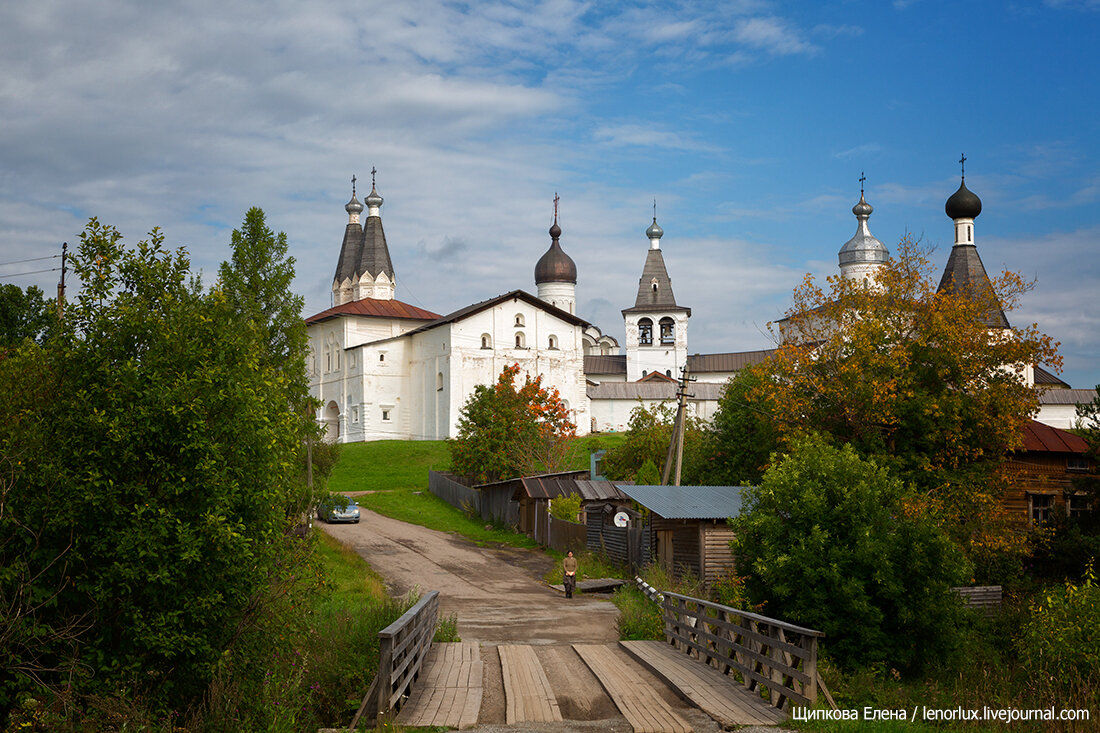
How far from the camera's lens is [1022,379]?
27.0 meters

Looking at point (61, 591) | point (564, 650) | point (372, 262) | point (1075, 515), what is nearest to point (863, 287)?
point (1075, 515)

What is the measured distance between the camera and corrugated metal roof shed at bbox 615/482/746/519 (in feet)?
74.0

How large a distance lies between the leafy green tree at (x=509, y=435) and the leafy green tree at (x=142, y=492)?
31136 mm

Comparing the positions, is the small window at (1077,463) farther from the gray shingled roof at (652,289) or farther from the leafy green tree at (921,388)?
the gray shingled roof at (652,289)

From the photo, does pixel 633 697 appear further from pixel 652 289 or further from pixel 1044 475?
pixel 652 289

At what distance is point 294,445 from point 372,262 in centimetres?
7521

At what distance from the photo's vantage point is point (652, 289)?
90.4m

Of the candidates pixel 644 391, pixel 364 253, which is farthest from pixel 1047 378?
pixel 364 253

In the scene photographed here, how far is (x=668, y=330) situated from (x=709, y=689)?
78.6 m

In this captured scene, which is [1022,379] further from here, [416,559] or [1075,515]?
[416,559]

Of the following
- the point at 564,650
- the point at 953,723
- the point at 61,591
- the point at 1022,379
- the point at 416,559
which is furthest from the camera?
the point at 416,559

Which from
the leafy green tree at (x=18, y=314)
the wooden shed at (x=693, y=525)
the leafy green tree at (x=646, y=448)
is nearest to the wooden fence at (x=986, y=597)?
the wooden shed at (x=693, y=525)

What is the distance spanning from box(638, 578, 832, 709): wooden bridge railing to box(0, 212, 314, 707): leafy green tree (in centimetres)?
494

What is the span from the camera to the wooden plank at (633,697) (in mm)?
9062
